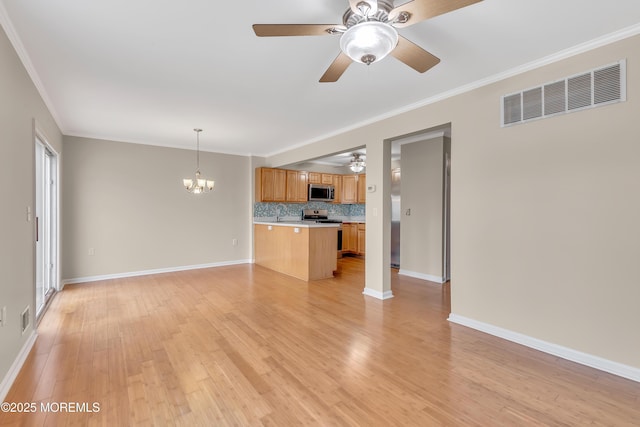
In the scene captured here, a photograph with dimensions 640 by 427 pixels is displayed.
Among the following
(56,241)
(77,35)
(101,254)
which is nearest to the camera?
(77,35)

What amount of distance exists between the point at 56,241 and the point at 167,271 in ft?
5.88

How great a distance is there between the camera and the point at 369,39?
1634 mm

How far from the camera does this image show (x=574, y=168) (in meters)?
2.42

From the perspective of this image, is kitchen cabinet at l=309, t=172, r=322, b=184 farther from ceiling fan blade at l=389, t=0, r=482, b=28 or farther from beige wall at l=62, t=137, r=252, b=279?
ceiling fan blade at l=389, t=0, r=482, b=28

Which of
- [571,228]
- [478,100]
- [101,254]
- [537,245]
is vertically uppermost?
[478,100]

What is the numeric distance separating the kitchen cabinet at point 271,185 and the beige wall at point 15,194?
400 cm

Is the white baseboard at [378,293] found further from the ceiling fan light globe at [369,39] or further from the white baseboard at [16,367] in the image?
the white baseboard at [16,367]

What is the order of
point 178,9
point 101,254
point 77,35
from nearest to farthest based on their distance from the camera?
1. point 178,9
2. point 77,35
3. point 101,254

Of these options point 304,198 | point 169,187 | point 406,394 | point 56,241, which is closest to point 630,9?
point 406,394

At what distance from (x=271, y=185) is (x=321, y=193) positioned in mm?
1371

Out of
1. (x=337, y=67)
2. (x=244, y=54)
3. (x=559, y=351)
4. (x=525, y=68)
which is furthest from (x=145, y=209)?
(x=559, y=351)

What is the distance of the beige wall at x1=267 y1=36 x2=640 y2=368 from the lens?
219 centimetres

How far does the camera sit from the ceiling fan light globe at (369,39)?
160cm

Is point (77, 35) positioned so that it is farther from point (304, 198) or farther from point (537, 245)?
point (304, 198)
